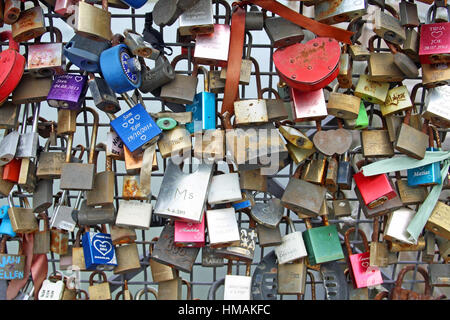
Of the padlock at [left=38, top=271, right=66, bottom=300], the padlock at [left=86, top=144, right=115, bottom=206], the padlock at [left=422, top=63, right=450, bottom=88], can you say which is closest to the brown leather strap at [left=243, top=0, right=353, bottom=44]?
the padlock at [left=422, top=63, right=450, bottom=88]

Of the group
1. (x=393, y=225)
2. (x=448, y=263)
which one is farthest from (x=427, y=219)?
(x=448, y=263)

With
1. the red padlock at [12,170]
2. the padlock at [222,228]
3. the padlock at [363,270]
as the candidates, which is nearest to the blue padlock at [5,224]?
the red padlock at [12,170]

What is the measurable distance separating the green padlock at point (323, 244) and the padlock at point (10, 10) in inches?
38.3

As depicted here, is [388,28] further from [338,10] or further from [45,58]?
[45,58]

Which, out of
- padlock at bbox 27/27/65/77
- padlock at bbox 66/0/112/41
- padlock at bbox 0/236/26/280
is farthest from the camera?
padlock at bbox 0/236/26/280

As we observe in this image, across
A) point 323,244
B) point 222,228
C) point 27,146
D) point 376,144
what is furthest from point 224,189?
point 27,146

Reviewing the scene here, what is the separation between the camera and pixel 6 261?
1512 millimetres

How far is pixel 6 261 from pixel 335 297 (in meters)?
0.94

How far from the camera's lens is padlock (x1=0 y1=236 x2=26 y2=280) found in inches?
59.4

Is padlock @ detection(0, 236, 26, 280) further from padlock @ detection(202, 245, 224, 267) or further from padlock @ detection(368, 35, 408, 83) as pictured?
padlock @ detection(368, 35, 408, 83)

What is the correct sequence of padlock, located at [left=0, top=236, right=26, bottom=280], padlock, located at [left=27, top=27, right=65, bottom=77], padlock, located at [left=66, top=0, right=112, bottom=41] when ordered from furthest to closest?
padlock, located at [left=0, top=236, right=26, bottom=280], padlock, located at [left=27, top=27, right=65, bottom=77], padlock, located at [left=66, top=0, right=112, bottom=41]

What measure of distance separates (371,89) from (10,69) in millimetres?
952

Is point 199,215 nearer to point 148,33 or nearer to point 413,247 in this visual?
point 148,33

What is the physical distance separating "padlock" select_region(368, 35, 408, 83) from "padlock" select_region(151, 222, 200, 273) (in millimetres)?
693
